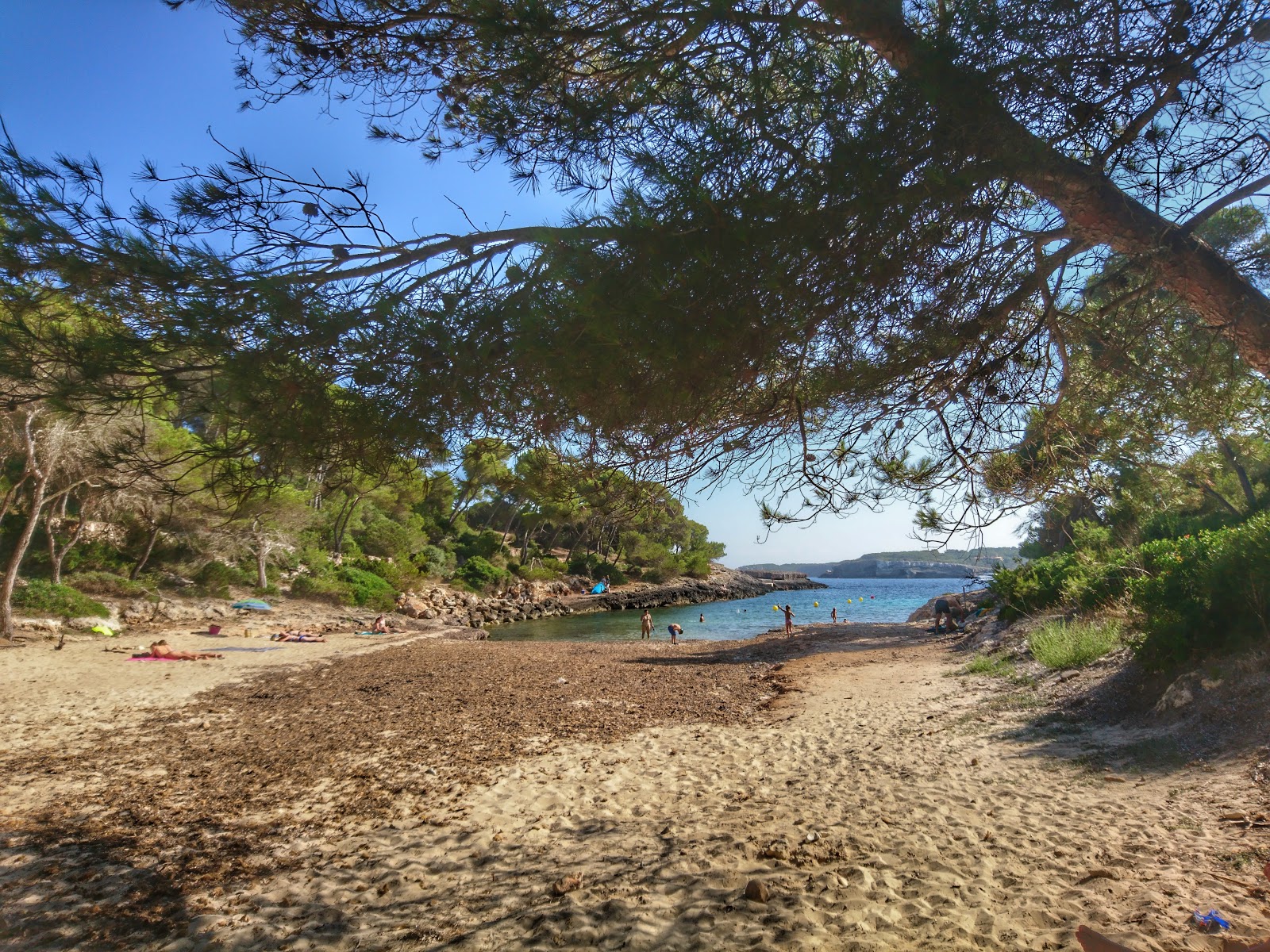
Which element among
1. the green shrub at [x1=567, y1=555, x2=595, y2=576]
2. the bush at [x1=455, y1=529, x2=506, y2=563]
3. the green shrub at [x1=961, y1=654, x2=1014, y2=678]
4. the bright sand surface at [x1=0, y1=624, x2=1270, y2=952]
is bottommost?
the bright sand surface at [x1=0, y1=624, x2=1270, y2=952]

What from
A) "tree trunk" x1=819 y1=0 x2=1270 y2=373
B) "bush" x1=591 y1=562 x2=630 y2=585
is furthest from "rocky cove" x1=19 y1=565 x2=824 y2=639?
"tree trunk" x1=819 y1=0 x2=1270 y2=373

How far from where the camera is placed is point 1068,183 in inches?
124

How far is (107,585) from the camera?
59.6 feet

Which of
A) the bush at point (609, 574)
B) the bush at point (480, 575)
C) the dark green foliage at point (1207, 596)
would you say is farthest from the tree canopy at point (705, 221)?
the bush at point (609, 574)

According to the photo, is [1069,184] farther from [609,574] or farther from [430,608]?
[609,574]

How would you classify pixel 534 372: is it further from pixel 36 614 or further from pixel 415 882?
pixel 36 614

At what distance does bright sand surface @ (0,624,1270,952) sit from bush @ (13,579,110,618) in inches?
409

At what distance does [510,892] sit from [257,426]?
2.97 meters

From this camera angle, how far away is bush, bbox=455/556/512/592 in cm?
3541

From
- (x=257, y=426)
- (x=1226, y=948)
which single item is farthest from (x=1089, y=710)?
(x=257, y=426)

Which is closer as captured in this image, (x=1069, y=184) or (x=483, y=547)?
(x=1069, y=184)

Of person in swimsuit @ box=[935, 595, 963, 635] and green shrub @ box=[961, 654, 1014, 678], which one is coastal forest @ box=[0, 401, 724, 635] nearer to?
green shrub @ box=[961, 654, 1014, 678]

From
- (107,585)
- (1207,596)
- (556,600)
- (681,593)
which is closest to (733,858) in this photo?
(1207,596)

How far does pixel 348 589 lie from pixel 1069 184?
2620 cm
